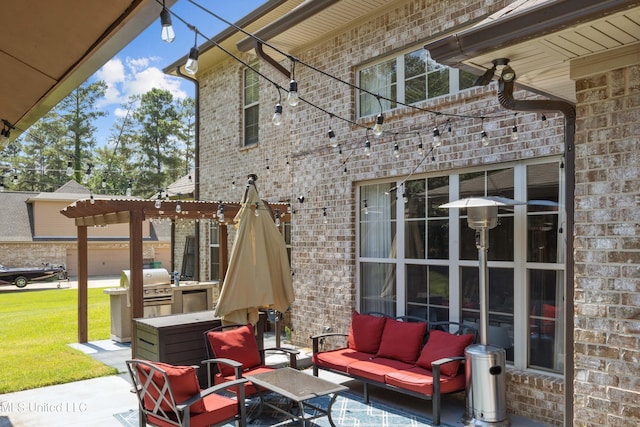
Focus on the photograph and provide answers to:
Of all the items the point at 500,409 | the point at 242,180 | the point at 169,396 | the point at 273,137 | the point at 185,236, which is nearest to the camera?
the point at 169,396

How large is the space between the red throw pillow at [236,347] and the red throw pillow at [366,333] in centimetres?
142

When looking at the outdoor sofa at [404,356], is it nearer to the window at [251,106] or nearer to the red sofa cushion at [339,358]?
the red sofa cushion at [339,358]

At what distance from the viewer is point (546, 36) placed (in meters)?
2.86

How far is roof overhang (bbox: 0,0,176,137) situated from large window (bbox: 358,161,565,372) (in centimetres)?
442

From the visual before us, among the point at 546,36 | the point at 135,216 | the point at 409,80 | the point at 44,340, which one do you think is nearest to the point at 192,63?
the point at 546,36

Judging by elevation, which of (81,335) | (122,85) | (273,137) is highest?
(122,85)

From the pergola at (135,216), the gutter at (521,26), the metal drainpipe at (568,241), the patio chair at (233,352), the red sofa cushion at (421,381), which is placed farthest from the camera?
the pergola at (135,216)

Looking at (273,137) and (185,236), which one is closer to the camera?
(273,137)

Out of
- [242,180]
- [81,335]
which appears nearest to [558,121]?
[242,180]

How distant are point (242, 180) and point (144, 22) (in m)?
9.51

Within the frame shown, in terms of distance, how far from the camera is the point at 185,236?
14.2 m

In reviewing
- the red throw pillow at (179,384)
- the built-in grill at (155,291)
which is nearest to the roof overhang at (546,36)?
the red throw pillow at (179,384)

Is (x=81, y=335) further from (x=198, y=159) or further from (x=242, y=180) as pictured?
(x=198, y=159)

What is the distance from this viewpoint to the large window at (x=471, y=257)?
5.40m
